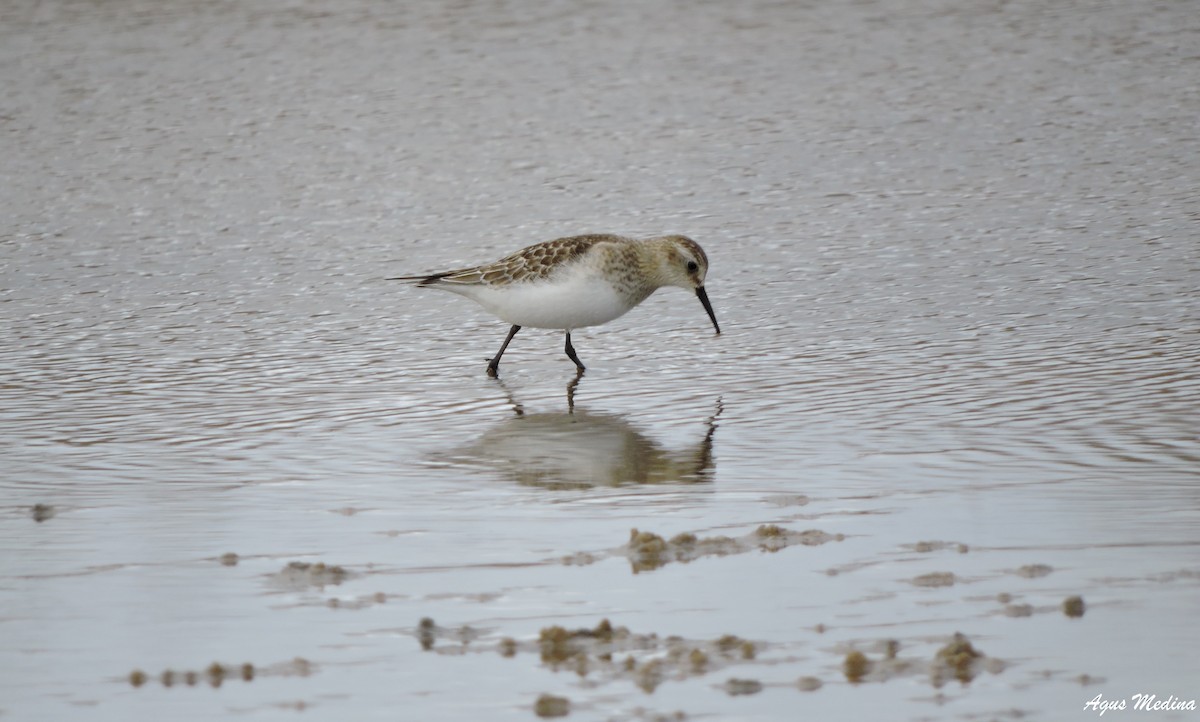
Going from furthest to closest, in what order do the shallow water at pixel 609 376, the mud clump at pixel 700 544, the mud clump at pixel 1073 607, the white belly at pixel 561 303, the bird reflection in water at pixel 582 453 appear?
the white belly at pixel 561 303 → the bird reflection in water at pixel 582 453 → the mud clump at pixel 700 544 → the mud clump at pixel 1073 607 → the shallow water at pixel 609 376

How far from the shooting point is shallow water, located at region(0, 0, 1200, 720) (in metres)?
5.41

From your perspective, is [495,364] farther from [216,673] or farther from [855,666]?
[855,666]

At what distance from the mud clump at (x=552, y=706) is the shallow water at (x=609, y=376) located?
0.06 metres

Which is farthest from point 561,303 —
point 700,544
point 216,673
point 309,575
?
point 216,673

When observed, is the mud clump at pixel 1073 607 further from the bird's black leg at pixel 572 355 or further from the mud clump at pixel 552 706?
the bird's black leg at pixel 572 355

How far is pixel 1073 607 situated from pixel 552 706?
5.58 feet

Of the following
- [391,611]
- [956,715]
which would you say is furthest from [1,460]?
[956,715]

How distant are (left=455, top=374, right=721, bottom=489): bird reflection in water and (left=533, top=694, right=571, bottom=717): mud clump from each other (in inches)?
97.6

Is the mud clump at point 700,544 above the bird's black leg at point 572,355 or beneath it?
beneath

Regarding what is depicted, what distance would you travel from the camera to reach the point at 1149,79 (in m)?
18.0

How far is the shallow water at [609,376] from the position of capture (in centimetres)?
541

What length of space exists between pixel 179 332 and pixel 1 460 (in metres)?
2.98

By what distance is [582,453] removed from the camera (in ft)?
26.6
